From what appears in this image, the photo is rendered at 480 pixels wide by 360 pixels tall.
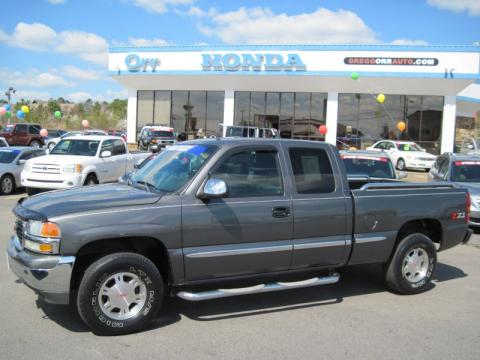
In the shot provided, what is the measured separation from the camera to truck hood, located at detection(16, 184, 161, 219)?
4.41 m

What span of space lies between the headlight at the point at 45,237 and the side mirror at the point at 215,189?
1.34 metres

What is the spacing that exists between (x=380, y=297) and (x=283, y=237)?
172cm

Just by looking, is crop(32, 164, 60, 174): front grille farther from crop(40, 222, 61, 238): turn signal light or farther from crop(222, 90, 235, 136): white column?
crop(222, 90, 235, 136): white column

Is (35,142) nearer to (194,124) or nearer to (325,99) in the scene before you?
(194,124)

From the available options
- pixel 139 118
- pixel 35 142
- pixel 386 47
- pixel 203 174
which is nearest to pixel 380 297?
pixel 203 174

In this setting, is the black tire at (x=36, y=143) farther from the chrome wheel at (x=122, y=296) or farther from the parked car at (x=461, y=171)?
the chrome wheel at (x=122, y=296)

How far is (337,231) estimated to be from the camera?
5406 millimetres

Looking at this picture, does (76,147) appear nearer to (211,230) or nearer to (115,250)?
(115,250)

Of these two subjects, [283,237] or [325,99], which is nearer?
[283,237]

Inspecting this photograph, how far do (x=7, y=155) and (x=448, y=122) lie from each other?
25147mm

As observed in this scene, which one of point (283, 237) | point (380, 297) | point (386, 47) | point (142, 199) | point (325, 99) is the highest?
point (386, 47)

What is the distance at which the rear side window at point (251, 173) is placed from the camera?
499 cm

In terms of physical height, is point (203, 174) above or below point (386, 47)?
below

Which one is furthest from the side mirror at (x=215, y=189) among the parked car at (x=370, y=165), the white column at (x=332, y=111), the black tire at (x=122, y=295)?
the white column at (x=332, y=111)
